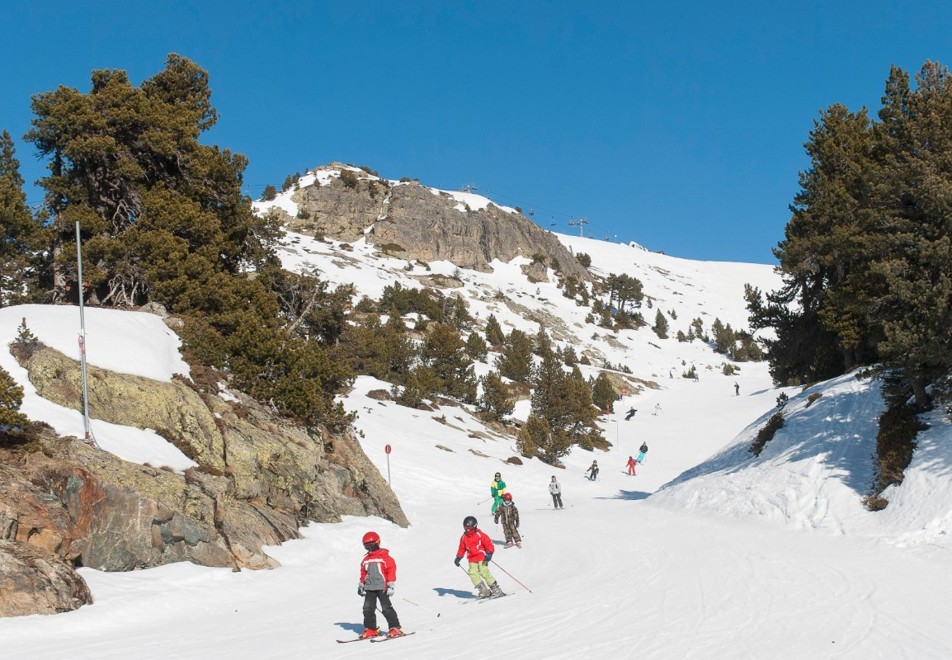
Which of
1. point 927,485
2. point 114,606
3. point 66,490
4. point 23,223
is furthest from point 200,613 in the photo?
point 23,223

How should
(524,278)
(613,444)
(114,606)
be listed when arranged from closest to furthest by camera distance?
(114,606)
(613,444)
(524,278)

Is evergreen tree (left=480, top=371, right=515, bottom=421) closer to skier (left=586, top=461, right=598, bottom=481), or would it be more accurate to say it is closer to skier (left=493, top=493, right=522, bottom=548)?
skier (left=586, top=461, right=598, bottom=481)

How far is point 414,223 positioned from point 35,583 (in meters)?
117

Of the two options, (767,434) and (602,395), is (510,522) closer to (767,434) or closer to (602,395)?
(767,434)

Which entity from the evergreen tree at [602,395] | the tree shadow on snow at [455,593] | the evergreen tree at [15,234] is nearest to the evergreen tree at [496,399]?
the evergreen tree at [602,395]

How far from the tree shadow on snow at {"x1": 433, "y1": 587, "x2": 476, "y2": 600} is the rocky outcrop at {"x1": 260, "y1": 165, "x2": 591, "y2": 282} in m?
107

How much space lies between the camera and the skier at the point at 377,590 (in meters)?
9.30

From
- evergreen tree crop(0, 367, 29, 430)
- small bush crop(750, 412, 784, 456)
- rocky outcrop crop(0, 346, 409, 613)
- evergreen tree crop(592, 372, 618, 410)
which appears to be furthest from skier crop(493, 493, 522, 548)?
evergreen tree crop(592, 372, 618, 410)

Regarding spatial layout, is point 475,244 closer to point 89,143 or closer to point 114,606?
point 89,143

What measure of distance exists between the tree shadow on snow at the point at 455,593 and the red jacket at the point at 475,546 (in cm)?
107

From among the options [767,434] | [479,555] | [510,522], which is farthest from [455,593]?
[767,434]

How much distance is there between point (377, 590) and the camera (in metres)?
9.37

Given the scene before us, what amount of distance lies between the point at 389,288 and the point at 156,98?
190ft

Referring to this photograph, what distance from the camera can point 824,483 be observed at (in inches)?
684
